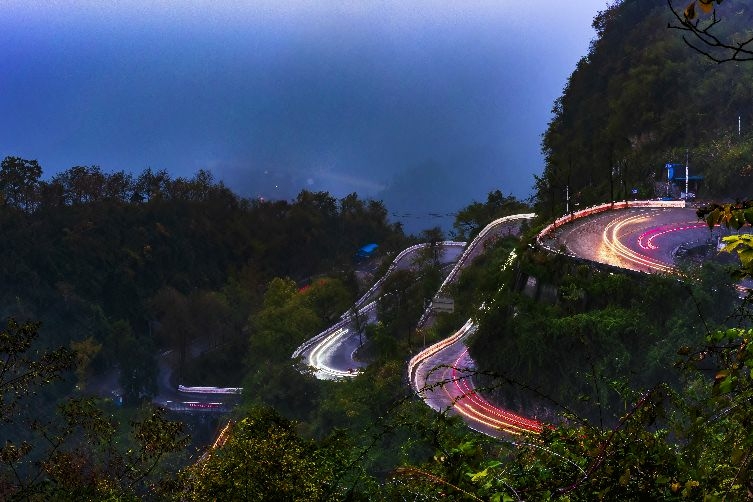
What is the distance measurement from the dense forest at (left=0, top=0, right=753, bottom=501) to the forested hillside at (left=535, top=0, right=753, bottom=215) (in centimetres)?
10

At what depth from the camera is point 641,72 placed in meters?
28.8

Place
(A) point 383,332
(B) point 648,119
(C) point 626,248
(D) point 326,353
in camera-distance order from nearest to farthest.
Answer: (C) point 626,248, (A) point 383,332, (B) point 648,119, (D) point 326,353

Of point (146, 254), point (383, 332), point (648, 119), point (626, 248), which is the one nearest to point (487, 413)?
point (626, 248)

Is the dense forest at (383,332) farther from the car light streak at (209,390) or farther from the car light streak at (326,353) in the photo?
the car light streak at (209,390)

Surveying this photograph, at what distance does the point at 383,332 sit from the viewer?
2545 cm

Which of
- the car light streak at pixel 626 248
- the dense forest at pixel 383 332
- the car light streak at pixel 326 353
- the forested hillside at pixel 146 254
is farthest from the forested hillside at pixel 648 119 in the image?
the forested hillside at pixel 146 254

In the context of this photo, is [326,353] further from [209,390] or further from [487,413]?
[487,413]

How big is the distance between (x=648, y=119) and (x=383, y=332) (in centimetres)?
1232

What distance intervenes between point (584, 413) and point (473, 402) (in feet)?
7.90

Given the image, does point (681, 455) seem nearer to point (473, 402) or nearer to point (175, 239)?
point (473, 402)

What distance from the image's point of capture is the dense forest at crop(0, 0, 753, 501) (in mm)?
4441

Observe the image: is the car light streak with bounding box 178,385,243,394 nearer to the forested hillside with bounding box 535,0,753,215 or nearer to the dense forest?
the dense forest

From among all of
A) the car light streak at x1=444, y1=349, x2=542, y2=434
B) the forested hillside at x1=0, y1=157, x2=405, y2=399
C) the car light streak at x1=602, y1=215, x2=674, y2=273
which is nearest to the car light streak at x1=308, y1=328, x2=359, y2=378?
the forested hillside at x1=0, y1=157, x2=405, y2=399

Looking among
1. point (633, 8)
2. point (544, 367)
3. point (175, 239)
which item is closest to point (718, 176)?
point (544, 367)
